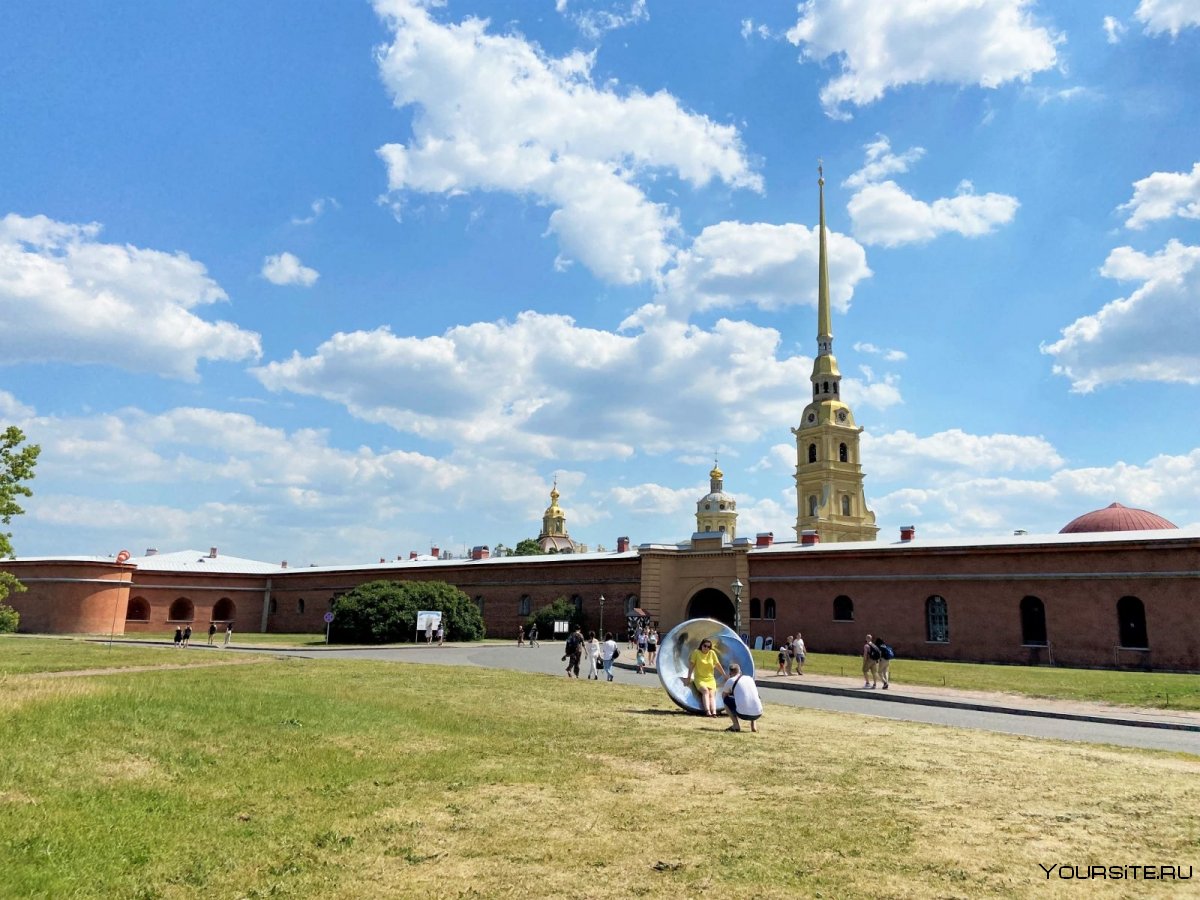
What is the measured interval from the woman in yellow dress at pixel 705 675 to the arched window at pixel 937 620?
23.0m

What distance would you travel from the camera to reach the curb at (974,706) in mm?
15891

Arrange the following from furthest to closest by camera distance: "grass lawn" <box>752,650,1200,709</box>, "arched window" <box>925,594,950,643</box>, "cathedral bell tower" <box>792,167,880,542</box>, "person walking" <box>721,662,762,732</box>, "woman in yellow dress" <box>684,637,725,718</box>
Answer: "cathedral bell tower" <box>792,167,880,542</box>
"arched window" <box>925,594,950,643</box>
"grass lawn" <box>752,650,1200,709</box>
"woman in yellow dress" <box>684,637,725,718</box>
"person walking" <box>721,662,762,732</box>

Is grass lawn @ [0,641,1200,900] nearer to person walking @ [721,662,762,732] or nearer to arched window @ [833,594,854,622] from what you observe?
person walking @ [721,662,762,732]

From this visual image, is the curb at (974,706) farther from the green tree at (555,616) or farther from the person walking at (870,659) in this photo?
the green tree at (555,616)

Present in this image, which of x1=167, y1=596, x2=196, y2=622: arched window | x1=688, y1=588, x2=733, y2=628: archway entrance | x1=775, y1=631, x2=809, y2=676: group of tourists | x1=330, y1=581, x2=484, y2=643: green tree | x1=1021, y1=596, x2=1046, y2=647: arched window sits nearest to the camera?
x1=775, y1=631, x2=809, y2=676: group of tourists

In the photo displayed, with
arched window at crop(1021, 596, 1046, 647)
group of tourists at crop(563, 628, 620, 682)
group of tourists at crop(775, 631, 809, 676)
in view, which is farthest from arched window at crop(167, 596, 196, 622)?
arched window at crop(1021, 596, 1046, 647)

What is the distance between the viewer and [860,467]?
246ft

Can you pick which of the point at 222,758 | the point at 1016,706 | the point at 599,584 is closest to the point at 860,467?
the point at 599,584

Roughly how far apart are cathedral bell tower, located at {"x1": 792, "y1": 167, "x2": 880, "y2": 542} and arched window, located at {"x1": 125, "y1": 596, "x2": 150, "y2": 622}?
171ft

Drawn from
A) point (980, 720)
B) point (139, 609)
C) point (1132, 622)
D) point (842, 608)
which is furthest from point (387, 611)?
point (1132, 622)

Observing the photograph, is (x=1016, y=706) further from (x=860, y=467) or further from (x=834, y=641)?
(x=860, y=467)

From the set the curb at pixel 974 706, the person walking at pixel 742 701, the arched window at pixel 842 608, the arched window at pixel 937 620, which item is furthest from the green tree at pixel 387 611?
the person walking at pixel 742 701

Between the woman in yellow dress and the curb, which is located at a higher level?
the woman in yellow dress

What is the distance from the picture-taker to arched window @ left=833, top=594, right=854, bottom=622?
3719 centimetres
